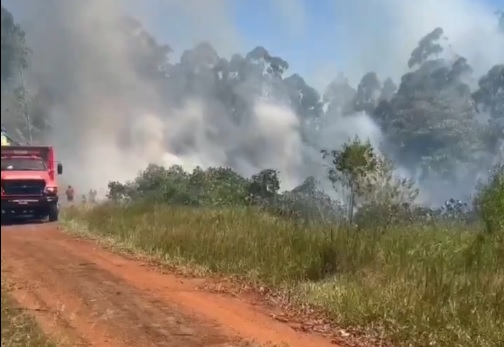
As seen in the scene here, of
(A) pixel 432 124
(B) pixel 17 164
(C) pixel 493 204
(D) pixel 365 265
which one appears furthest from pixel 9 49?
(A) pixel 432 124

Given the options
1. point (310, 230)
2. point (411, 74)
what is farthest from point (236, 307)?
point (411, 74)

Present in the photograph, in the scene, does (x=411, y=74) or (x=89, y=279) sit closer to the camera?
(x=89, y=279)

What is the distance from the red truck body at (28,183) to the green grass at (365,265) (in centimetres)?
316

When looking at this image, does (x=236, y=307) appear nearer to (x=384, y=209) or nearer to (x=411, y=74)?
(x=384, y=209)

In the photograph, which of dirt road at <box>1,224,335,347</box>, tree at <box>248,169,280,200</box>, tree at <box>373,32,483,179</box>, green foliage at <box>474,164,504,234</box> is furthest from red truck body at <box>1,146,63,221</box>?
tree at <box>373,32,483,179</box>

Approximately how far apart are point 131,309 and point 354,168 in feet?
27.9

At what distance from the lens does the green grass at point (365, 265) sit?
6.41 metres

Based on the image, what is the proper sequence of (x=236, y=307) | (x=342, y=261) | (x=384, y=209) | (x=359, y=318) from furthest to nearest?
(x=384, y=209) → (x=342, y=261) → (x=236, y=307) → (x=359, y=318)

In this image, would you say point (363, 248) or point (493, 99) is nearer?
point (363, 248)

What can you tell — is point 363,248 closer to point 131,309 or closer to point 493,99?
point 131,309

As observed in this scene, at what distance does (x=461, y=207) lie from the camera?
13766mm

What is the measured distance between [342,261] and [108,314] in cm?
352

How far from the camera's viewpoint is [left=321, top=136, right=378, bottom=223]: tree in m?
12.7

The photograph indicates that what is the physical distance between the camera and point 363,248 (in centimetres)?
918
